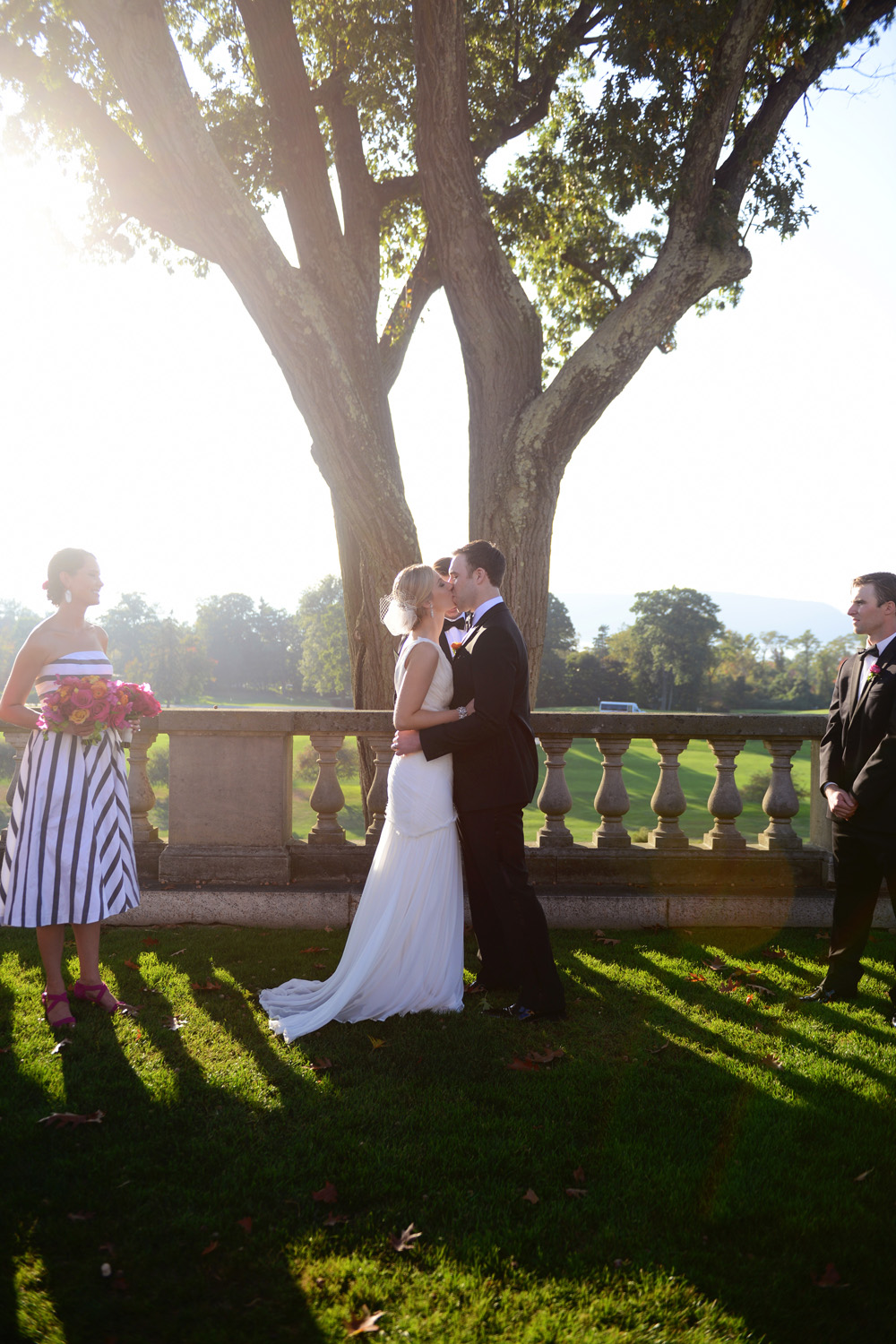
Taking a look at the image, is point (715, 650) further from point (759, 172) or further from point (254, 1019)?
point (254, 1019)

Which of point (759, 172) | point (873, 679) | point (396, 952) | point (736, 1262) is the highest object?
point (759, 172)

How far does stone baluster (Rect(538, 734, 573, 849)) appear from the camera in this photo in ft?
21.4

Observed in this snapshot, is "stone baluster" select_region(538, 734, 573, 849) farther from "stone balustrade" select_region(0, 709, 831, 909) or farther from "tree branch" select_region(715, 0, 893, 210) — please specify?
"tree branch" select_region(715, 0, 893, 210)

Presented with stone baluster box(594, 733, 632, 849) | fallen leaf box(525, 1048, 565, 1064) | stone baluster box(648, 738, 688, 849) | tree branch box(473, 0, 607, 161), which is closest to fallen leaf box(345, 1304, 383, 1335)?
fallen leaf box(525, 1048, 565, 1064)

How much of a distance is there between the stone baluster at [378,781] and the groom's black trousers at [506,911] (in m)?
1.58

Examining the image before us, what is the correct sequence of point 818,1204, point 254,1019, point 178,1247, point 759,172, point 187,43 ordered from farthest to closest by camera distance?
point 187,43
point 759,172
point 254,1019
point 818,1204
point 178,1247

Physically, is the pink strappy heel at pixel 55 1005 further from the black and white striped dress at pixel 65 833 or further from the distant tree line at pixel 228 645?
the distant tree line at pixel 228 645

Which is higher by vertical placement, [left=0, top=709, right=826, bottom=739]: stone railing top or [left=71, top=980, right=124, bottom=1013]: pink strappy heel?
[left=0, top=709, right=826, bottom=739]: stone railing top

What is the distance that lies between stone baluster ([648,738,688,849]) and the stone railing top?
0.12m

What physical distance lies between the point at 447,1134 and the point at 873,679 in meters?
3.38

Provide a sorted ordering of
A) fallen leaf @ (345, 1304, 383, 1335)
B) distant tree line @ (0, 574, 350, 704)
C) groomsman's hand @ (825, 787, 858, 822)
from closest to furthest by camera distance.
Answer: fallen leaf @ (345, 1304, 383, 1335), groomsman's hand @ (825, 787, 858, 822), distant tree line @ (0, 574, 350, 704)

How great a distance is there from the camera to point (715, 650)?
93.0m

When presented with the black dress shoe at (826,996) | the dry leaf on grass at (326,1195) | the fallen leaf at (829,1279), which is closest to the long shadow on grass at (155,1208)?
the dry leaf on grass at (326,1195)

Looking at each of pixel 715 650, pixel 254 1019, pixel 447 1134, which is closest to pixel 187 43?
pixel 254 1019
